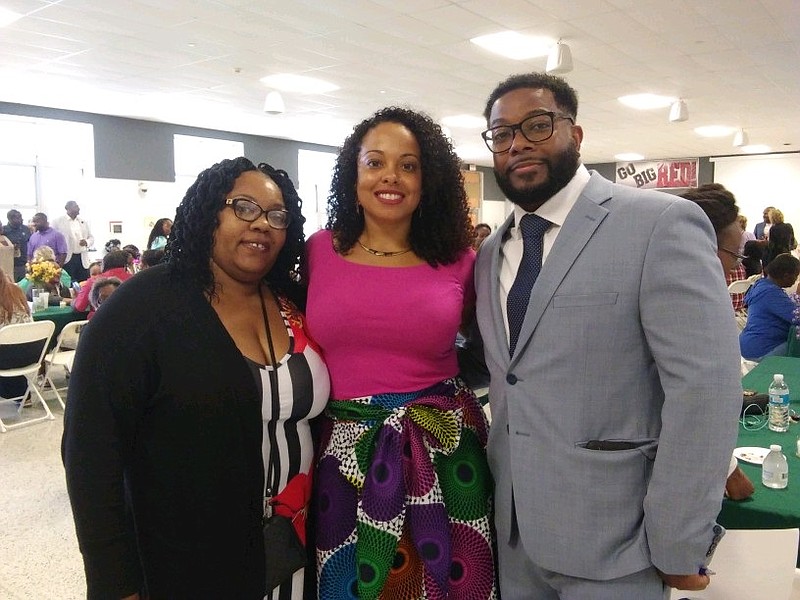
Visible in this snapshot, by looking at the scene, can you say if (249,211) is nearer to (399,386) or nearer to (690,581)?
(399,386)

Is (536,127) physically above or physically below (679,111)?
below

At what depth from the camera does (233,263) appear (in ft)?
5.17

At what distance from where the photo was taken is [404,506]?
4.91 feet

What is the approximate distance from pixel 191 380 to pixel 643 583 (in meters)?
1.08

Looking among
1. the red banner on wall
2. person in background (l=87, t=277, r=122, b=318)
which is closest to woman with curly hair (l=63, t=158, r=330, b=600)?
person in background (l=87, t=277, r=122, b=318)

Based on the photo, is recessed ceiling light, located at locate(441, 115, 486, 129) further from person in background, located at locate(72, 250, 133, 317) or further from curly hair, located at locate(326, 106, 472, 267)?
curly hair, located at locate(326, 106, 472, 267)

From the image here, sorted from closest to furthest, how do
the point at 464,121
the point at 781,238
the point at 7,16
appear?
the point at 7,16
the point at 781,238
the point at 464,121

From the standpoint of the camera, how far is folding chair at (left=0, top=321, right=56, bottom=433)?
4898mm

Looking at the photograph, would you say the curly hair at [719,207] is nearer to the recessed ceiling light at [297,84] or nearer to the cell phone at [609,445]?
the cell phone at [609,445]

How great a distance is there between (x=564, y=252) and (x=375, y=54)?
19.7 feet

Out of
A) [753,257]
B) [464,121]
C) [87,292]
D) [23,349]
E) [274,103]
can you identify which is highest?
[464,121]

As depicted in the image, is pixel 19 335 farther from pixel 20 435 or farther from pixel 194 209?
pixel 194 209

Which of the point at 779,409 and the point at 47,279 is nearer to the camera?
the point at 779,409

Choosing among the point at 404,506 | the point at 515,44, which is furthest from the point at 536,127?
the point at 515,44
